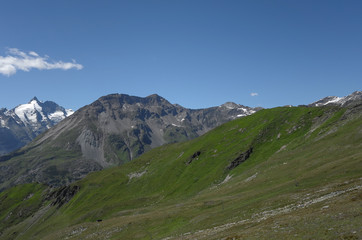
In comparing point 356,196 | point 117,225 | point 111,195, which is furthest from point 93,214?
point 356,196

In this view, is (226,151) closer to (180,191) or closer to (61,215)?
(180,191)

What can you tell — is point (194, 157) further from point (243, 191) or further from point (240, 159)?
point (243, 191)

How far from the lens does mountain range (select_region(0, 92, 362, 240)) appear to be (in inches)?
1507

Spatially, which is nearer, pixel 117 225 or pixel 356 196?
pixel 356 196

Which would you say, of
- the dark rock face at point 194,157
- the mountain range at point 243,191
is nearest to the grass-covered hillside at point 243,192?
the mountain range at point 243,191

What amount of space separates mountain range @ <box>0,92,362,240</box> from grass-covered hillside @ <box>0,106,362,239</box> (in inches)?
12.2

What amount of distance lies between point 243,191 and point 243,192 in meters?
2.51

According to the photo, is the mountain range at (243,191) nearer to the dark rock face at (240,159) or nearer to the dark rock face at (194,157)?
the dark rock face at (240,159)

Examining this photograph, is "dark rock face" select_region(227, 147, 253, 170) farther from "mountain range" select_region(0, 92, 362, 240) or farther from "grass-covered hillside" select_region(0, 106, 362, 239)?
"mountain range" select_region(0, 92, 362, 240)

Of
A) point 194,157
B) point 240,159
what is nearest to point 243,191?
point 240,159

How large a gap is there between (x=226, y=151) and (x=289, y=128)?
35.4 metres

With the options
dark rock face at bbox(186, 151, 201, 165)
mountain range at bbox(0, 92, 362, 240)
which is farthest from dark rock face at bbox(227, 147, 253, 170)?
dark rock face at bbox(186, 151, 201, 165)

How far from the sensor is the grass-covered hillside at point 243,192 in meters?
38.2

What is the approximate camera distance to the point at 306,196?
51875 mm
